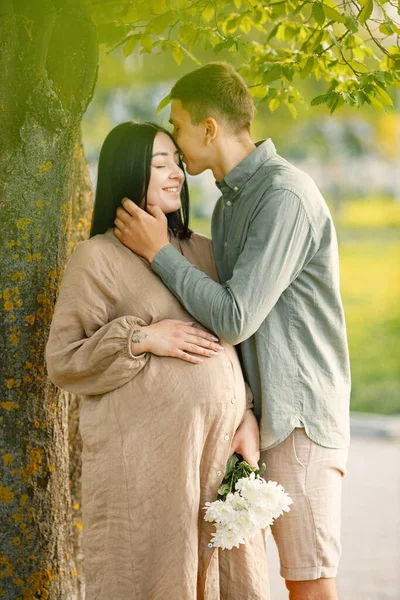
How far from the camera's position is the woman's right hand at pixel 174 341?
8.86ft

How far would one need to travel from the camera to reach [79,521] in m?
3.88

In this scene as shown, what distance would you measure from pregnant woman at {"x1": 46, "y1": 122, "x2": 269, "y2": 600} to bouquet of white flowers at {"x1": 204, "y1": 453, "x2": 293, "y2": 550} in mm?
103

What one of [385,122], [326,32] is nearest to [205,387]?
[326,32]

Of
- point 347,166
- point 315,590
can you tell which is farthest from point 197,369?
point 347,166

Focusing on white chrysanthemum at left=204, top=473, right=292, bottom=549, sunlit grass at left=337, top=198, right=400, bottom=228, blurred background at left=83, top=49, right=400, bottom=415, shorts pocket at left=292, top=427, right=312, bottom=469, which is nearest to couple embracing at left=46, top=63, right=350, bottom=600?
shorts pocket at left=292, top=427, right=312, bottom=469

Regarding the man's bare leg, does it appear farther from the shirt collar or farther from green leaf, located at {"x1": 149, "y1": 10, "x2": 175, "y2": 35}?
green leaf, located at {"x1": 149, "y1": 10, "x2": 175, "y2": 35}

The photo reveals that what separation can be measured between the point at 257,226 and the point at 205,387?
21.4 inches

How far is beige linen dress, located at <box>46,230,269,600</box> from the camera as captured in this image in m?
2.74

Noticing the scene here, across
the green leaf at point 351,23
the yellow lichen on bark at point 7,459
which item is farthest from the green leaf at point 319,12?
the yellow lichen on bark at point 7,459

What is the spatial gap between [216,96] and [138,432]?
1.19 metres

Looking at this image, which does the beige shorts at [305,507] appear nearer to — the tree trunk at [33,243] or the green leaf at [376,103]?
the tree trunk at [33,243]

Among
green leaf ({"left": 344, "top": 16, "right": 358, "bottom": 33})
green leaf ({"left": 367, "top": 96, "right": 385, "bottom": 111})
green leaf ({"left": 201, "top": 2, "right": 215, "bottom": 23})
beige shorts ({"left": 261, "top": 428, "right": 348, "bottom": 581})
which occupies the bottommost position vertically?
beige shorts ({"left": 261, "top": 428, "right": 348, "bottom": 581})

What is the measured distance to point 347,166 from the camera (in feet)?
71.2

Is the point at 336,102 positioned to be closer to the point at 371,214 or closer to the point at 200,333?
the point at 200,333
